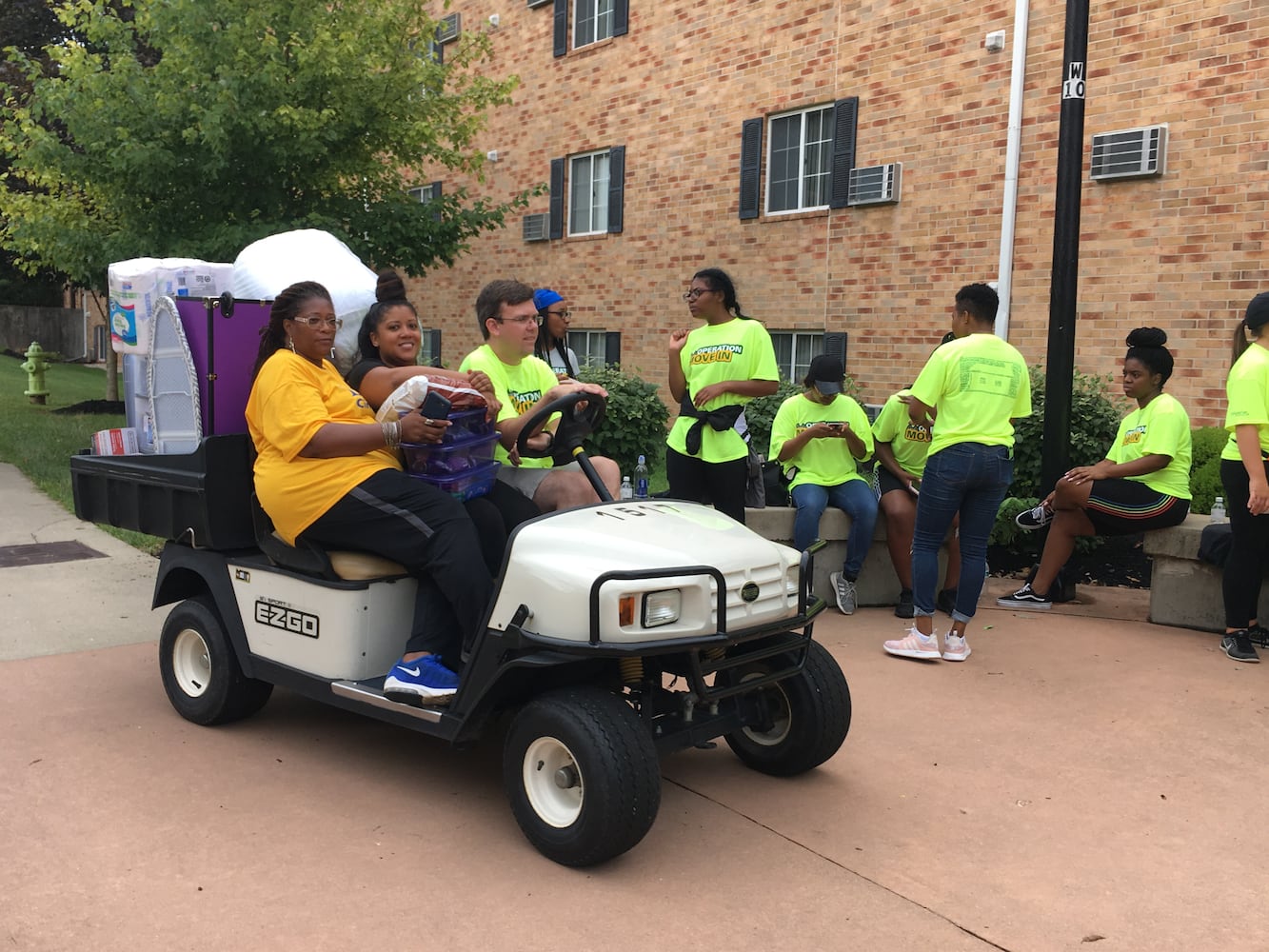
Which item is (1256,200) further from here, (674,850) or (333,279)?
(674,850)

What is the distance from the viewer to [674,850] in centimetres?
372

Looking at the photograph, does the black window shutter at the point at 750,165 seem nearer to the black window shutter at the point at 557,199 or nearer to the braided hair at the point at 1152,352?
the black window shutter at the point at 557,199

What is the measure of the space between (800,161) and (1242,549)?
8.13 m

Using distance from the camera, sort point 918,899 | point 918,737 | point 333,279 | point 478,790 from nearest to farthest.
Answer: point 918,899 < point 478,790 < point 918,737 < point 333,279

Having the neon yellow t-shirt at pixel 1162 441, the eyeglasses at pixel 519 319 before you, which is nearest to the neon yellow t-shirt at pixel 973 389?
the neon yellow t-shirt at pixel 1162 441

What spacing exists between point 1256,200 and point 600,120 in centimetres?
882

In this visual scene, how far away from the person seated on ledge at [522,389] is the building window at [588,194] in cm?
1133

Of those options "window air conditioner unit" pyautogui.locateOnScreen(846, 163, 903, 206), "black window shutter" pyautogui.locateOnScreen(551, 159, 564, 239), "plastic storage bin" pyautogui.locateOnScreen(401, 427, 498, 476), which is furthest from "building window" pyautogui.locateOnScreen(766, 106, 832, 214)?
"plastic storage bin" pyautogui.locateOnScreen(401, 427, 498, 476)

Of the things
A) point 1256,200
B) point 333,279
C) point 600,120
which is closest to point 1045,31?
point 1256,200

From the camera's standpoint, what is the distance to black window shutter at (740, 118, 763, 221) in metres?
13.3

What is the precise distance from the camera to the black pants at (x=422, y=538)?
3.97 metres

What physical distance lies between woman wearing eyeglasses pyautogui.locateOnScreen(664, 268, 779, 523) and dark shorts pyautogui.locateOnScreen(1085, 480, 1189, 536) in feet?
7.27

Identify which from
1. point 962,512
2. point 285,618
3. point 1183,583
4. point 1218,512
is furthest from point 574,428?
point 1218,512

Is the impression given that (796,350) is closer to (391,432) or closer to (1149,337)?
(1149,337)
